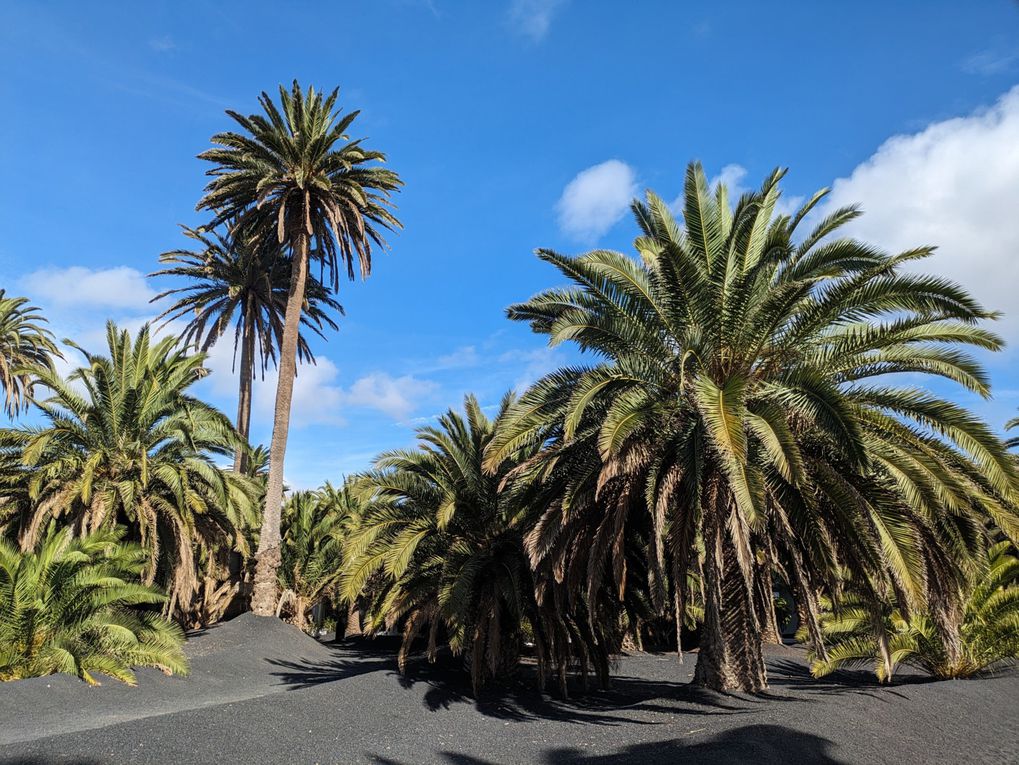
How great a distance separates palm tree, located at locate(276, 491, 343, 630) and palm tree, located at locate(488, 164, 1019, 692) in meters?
17.9

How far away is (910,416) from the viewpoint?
31.8ft

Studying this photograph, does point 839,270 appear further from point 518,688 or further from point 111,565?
point 111,565

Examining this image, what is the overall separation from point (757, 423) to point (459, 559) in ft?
25.8

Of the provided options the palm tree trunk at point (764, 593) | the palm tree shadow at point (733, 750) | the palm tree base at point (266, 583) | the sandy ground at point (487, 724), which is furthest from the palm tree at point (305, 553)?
the palm tree shadow at point (733, 750)

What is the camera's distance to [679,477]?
1041 cm

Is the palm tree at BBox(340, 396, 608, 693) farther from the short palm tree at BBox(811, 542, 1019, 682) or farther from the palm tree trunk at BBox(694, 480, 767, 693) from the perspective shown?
the short palm tree at BBox(811, 542, 1019, 682)

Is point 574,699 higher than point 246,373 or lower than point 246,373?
lower

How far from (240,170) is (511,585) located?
1894cm

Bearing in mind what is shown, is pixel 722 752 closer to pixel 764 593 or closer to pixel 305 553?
pixel 764 593

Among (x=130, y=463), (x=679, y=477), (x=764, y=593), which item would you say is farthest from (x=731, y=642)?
(x=130, y=463)

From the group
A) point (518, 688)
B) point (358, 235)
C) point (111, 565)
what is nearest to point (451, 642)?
point (518, 688)

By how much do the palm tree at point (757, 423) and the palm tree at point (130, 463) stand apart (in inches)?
429

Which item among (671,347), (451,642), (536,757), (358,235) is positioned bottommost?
(536,757)

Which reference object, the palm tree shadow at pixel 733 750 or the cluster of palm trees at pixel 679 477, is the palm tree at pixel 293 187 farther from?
the palm tree shadow at pixel 733 750
